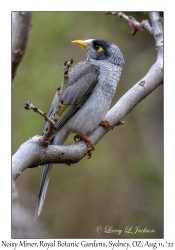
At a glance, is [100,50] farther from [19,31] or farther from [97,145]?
[97,145]

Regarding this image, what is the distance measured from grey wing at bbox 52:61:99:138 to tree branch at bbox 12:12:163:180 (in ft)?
1.02

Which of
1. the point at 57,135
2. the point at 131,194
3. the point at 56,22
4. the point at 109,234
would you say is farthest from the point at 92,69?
A: the point at 131,194

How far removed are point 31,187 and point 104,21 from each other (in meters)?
3.06

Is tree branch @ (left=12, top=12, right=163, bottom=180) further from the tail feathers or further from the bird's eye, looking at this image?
the bird's eye

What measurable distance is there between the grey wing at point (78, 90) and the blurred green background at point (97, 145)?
2.17m

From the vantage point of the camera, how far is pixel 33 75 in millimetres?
7098

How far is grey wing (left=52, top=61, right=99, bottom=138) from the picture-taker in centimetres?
441

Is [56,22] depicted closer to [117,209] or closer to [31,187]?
[31,187]

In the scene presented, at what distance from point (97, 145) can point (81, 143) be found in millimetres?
3200

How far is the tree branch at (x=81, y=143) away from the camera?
3.17 m

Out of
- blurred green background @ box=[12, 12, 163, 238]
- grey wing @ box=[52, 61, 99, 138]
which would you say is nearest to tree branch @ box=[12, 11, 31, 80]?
grey wing @ box=[52, 61, 99, 138]

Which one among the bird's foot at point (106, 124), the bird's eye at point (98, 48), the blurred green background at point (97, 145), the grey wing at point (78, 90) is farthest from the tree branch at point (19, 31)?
the blurred green background at point (97, 145)

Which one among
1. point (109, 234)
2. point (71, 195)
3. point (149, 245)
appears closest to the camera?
point (149, 245)

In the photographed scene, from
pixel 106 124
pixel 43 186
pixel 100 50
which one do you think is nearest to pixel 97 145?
pixel 100 50
